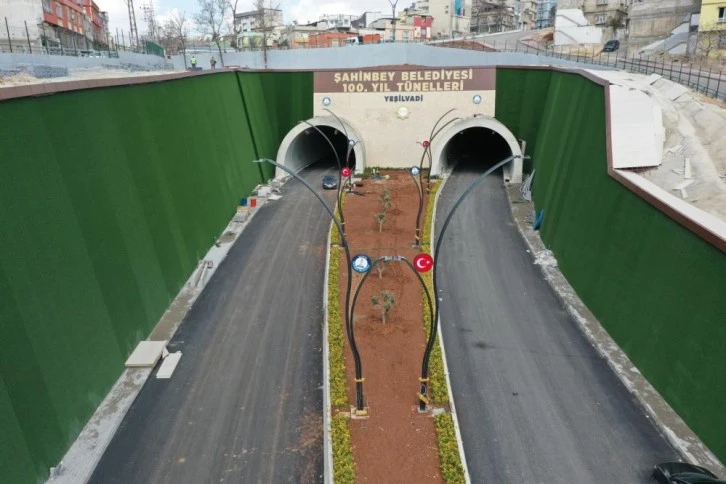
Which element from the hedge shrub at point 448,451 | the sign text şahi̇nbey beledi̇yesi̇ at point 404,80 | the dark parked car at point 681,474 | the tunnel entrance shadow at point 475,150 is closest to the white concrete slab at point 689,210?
the dark parked car at point 681,474

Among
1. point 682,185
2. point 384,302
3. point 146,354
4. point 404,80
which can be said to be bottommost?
point 146,354

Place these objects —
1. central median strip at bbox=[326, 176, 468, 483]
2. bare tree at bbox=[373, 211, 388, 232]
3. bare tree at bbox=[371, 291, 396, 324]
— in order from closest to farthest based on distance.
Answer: central median strip at bbox=[326, 176, 468, 483], bare tree at bbox=[371, 291, 396, 324], bare tree at bbox=[373, 211, 388, 232]

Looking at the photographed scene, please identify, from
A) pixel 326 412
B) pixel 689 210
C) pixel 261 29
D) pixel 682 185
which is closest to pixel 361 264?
pixel 326 412

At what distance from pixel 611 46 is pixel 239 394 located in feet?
191

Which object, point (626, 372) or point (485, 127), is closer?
point (626, 372)

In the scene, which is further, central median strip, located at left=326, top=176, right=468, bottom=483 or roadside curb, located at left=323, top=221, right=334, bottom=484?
roadside curb, located at left=323, top=221, right=334, bottom=484

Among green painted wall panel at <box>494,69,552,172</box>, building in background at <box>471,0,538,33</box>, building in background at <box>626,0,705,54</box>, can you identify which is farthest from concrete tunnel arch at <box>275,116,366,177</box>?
building in background at <box>471,0,538,33</box>

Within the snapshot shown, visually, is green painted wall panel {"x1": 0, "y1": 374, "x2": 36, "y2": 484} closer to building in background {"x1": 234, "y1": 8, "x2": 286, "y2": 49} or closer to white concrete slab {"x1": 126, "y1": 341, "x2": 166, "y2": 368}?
white concrete slab {"x1": 126, "y1": 341, "x2": 166, "y2": 368}

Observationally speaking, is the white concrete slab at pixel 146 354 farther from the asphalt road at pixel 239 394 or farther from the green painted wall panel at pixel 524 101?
the green painted wall panel at pixel 524 101

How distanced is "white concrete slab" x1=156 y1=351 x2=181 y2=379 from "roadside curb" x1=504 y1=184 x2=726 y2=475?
15686mm

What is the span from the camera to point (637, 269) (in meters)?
19.2

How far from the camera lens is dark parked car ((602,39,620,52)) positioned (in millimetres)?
58656

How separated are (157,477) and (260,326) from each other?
8.06m

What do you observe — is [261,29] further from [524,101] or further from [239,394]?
[239,394]
